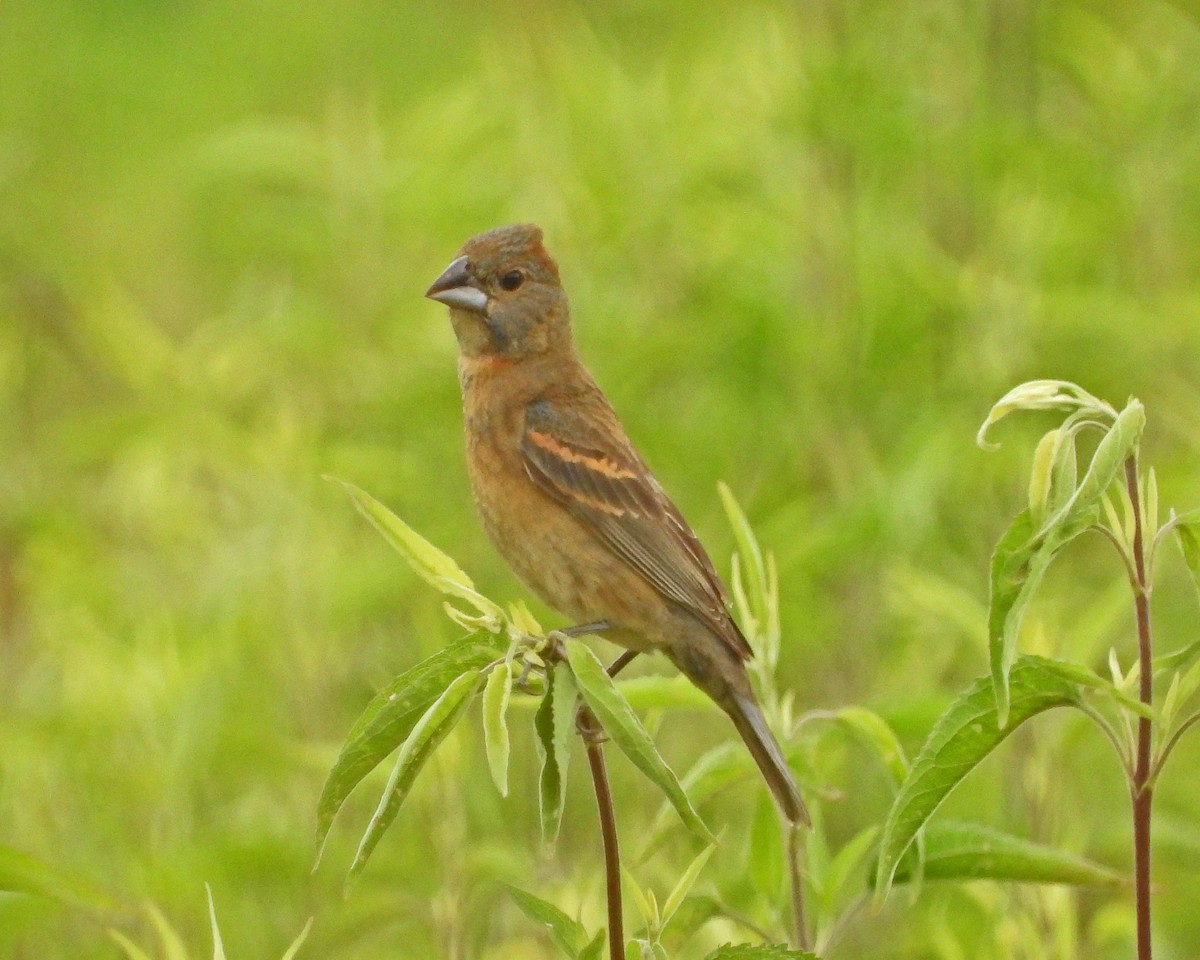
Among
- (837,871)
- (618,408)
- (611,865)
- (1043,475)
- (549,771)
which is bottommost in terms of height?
(837,871)

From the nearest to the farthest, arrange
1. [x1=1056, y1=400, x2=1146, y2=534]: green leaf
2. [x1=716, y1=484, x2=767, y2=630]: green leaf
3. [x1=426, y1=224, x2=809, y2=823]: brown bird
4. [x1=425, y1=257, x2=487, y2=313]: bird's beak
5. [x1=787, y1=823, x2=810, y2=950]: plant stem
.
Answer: [x1=1056, y1=400, x2=1146, y2=534]: green leaf
[x1=787, y1=823, x2=810, y2=950]: plant stem
[x1=716, y1=484, x2=767, y2=630]: green leaf
[x1=426, y1=224, x2=809, y2=823]: brown bird
[x1=425, y1=257, x2=487, y2=313]: bird's beak

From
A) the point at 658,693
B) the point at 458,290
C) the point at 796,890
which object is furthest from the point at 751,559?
the point at 458,290

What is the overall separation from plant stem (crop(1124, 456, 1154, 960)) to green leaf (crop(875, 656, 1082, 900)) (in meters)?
0.09

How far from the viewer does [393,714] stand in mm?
2076

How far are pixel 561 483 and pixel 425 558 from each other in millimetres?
1587

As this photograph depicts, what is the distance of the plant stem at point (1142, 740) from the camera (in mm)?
1939

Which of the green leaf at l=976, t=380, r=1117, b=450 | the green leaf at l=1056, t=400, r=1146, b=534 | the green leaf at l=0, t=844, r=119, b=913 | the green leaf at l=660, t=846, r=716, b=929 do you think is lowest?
the green leaf at l=660, t=846, r=716, b=929

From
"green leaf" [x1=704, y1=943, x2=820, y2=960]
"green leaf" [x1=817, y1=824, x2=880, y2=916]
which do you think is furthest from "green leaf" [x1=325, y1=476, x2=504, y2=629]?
"green leaf" [x1=817, y1=824, x2=880, y2=916]

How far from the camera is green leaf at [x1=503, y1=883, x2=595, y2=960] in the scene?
217 cm

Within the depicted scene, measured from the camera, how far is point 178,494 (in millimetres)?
5742

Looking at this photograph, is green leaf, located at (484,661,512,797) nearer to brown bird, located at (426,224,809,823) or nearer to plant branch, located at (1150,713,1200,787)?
plant branch, located at (1150,713,1200,787)

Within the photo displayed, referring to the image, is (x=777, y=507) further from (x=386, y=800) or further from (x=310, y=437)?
(x=386, y=800)

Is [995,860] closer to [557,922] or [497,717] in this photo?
[557,922]

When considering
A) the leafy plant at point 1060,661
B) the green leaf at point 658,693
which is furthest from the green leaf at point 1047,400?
the green leaf at point 658,693
